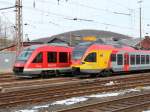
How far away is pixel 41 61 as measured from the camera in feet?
103

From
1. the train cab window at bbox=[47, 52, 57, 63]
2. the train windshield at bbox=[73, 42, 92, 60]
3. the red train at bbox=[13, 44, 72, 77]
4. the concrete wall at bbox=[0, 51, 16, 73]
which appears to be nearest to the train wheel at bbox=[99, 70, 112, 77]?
the train windshield at bbox=[73, 42, 92, 60]

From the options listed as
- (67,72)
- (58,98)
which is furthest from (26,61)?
(58,98)

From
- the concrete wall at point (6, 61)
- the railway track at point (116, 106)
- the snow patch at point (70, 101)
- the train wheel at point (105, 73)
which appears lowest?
the snow patch at point (70, 101)

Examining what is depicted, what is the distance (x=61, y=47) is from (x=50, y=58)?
1.65 metres

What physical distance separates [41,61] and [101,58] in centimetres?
467

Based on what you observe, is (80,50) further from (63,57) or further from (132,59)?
(132,59)

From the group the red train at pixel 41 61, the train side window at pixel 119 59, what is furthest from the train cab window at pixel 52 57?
the train side window at pixel 119 59

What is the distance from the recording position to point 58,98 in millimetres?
17703

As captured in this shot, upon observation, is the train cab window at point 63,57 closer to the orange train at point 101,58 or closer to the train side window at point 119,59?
the orange train at point 101,58

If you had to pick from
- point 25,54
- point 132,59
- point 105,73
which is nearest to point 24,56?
point 25,54

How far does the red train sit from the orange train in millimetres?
1579

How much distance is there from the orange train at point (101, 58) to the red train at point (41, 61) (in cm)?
158

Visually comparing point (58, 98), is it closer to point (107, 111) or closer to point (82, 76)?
point (107, 111)

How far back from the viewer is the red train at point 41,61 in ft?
101
